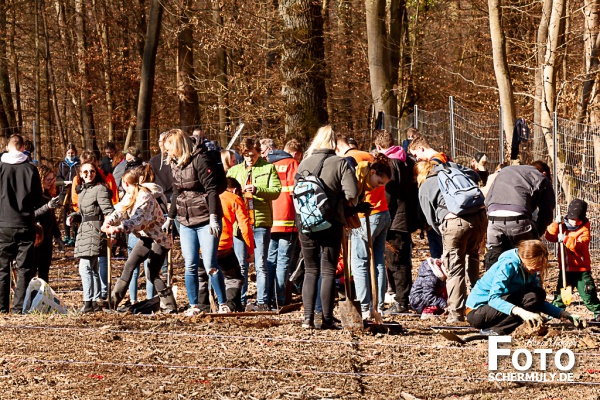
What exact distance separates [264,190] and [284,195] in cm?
62

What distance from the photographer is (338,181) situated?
28.3 feet

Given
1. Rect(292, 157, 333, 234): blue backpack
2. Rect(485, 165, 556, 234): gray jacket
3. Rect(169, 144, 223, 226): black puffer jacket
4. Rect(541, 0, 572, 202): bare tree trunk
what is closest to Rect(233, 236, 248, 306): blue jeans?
Rect(169, 144, 223, 226): black puffer jacket

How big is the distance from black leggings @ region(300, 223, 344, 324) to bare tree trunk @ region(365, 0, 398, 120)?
1202cm

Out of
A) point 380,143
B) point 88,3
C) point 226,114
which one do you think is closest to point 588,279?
point 380,143

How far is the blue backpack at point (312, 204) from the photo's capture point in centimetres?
843

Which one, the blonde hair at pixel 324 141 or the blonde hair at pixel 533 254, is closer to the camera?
the blonde hair at pixel 533 254

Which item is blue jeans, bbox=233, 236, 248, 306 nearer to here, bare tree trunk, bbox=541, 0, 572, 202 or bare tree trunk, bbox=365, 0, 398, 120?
bare tree trunk, bbox=541, 0, 572, 202

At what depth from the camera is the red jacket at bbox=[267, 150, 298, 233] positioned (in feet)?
35.9

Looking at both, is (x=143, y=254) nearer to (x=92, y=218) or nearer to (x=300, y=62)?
(x=92, y=218)

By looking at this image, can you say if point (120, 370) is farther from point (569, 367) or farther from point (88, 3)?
point (88, 3)

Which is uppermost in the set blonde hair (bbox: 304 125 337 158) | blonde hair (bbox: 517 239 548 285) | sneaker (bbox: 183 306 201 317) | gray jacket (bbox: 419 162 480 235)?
blonde hair (bbox: 304 125 337 158)

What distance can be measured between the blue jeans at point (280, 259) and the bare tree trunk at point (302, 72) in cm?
588

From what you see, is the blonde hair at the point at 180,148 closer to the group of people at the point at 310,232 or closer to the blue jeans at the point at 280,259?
the group of people at the point at 310,232

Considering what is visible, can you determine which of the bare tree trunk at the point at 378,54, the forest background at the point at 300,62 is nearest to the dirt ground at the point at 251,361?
the forest background at the point at 300,62
